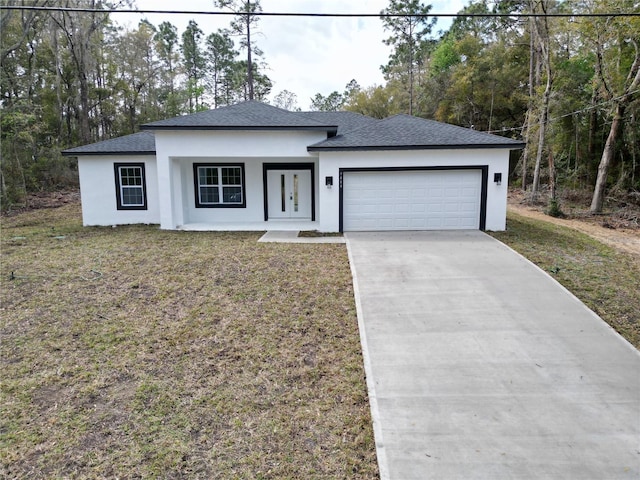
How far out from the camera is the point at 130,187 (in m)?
14.2

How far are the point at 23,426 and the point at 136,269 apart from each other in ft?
16.5

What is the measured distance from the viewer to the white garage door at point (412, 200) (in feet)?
40.2

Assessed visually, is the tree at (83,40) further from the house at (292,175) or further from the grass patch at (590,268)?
the grass patch at (590,268)

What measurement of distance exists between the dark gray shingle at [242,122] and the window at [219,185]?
64.5 inches

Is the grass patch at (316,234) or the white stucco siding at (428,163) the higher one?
the white stucco siding at (428,163)

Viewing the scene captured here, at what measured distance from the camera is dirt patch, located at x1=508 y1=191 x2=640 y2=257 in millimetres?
12178

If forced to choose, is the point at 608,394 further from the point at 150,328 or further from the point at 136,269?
the point at 136,269

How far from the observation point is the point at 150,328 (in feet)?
19.7

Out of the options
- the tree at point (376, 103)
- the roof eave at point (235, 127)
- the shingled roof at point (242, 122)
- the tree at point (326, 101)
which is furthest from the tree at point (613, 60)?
A: the tree at point (326, 101)

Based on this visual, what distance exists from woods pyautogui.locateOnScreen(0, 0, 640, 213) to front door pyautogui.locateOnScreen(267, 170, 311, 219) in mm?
5171

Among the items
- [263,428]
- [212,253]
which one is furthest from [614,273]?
[212,253]

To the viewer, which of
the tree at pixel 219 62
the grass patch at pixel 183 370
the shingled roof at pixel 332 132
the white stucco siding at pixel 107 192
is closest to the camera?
the grass patch at pixel 183 370

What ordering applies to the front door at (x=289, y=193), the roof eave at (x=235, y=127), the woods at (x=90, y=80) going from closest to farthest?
the roof eave at (x=235, y=127)
the front door at (x=289, y=193)
the woods at (x=90, y=80)

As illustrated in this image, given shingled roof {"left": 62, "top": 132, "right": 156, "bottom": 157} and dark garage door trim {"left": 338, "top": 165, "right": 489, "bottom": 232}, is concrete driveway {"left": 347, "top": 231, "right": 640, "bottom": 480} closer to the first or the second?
dark garage door trim {"left": 338, "top": 165, "right": 489, "bottom": 232}
